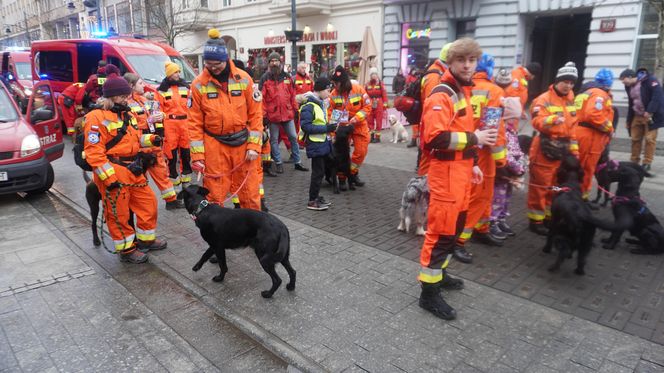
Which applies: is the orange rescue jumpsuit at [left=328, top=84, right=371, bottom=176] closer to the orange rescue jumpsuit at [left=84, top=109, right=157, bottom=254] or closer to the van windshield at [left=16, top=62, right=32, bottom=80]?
the orange rescue jumpsuit at [left=84, top=109, right=157, bottom=254]

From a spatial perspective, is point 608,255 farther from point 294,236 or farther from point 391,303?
point 294,236

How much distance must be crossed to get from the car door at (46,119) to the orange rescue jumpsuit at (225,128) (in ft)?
16.3

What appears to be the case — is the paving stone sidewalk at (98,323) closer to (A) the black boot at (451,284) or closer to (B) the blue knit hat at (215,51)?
(A) the black boot at (451,284)

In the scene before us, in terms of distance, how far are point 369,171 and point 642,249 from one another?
521 centimetres

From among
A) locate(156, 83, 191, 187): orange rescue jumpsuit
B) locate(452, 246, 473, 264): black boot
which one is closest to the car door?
locate(156, 83, 191, 187): orange rescue jumpsuit

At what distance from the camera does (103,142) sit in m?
4.46

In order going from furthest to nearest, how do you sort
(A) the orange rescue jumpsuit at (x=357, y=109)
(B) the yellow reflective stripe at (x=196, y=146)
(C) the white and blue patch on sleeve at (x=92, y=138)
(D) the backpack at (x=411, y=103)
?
1. (A) the orange rescue jumpsuit at (x=357, y=109)
2. (B) the yellow reflective stripe at (x=196, y=146)
3. (C) the white and blue patch on sleeve at (x=92, y=138)
4. (D) the backpack at (x=411, y=103)

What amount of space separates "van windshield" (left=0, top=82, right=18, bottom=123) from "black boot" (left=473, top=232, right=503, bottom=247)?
7794 millimetres

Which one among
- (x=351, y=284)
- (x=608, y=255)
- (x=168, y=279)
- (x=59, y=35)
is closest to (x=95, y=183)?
(x=168, y=279)

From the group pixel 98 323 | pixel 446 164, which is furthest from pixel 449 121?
pixel 98 323

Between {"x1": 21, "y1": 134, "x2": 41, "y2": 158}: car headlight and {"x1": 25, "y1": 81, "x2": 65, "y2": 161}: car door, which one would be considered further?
{"x1": 25, "y1": 81, "x2": 65, "y2": 161}: car door

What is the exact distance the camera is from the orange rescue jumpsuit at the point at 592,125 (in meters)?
5.45

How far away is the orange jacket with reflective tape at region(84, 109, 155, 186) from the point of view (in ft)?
14.3

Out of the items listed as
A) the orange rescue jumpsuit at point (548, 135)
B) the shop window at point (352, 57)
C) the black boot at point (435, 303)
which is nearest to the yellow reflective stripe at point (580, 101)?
the orange rescue jumpsuit at point (548, 135)
